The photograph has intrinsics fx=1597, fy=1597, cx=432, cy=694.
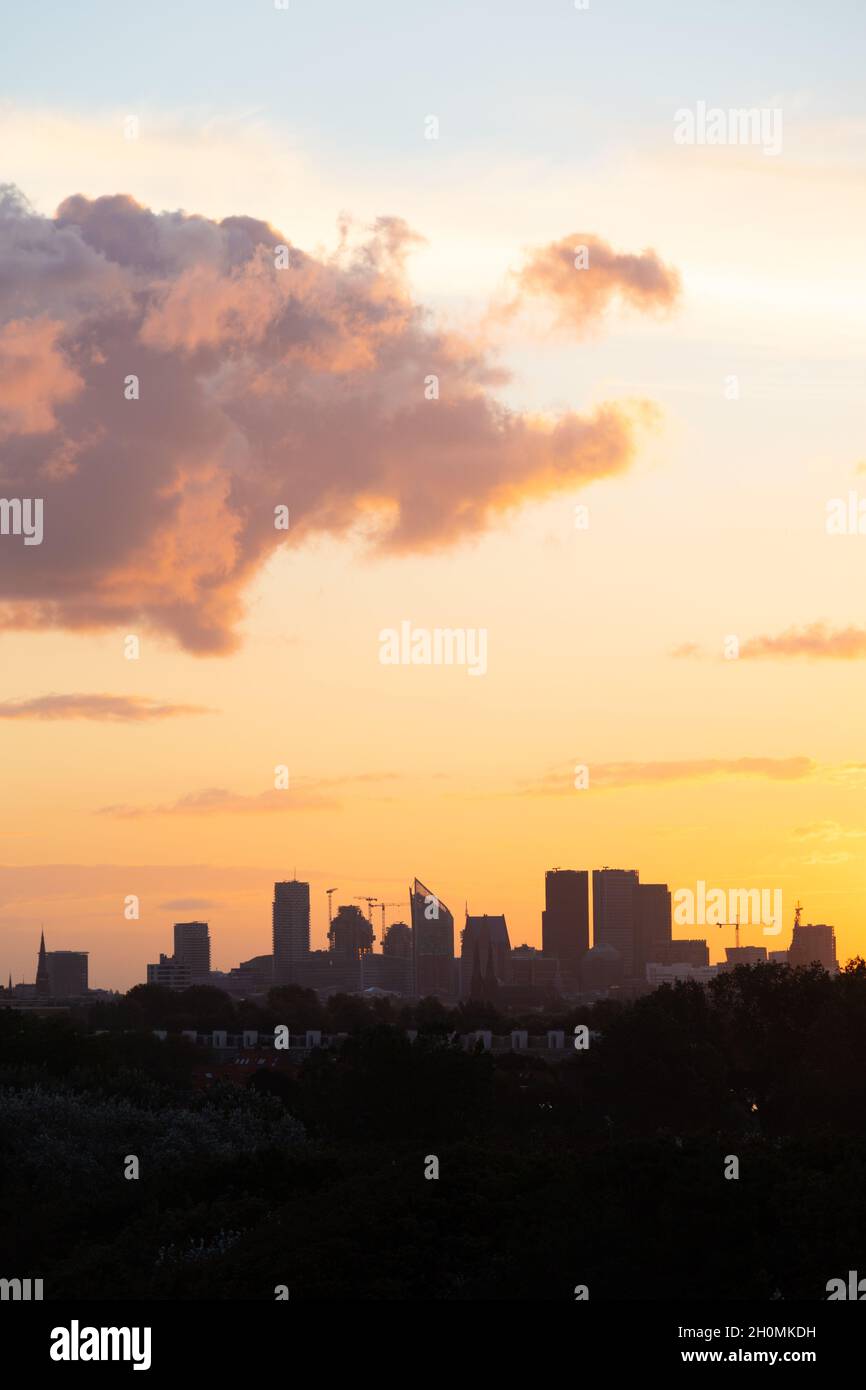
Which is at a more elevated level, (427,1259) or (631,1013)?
(631,1013)

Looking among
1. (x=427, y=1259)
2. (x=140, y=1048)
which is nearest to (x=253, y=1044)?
(x=140, y=1048)

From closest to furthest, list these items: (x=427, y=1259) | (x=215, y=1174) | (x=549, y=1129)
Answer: (x=427, y=1259), (x=215, y=1174), (x=549, y=1129)

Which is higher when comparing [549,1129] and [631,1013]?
[631,1013]

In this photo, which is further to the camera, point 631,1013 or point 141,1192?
point 631,1013

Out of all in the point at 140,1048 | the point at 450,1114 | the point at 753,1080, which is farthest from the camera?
the point at 140,1048
